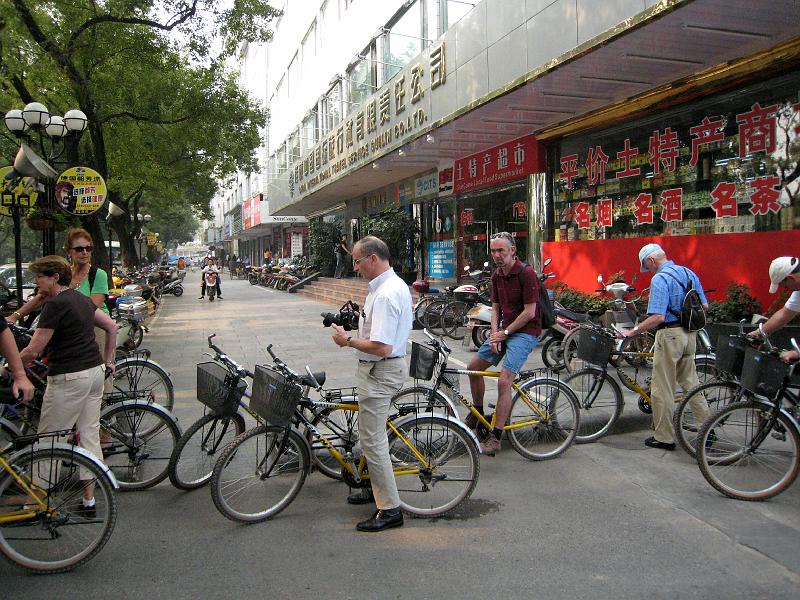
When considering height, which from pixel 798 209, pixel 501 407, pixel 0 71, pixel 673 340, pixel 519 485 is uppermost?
pixel 0 71

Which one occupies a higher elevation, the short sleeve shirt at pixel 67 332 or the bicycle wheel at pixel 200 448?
the short sleeve shirt at pixel 67 332

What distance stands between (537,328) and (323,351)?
5856 millimetres

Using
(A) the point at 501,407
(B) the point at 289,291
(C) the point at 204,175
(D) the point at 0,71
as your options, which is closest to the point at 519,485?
(A) the point at 501,407

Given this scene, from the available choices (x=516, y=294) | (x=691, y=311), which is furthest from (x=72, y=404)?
(x=691, y=311)

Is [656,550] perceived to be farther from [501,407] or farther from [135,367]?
[135,367]

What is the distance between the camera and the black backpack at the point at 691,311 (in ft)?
16.0

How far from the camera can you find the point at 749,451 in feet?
13.5

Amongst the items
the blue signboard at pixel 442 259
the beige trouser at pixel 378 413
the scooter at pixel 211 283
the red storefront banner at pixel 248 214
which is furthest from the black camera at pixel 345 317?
the red storefront banner at pixel 248 214

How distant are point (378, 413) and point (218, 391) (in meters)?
1.19

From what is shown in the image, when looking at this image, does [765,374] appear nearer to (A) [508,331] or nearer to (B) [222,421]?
(A) [508,331]

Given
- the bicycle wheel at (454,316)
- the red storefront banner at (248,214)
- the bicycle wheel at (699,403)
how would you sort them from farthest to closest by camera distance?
the red storefront banner at (248,214), the bicycle wheel at (454,316), the bicycle wheel at (699,403)

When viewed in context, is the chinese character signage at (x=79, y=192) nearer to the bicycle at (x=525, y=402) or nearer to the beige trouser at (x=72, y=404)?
the beige trouser at (x=72, y=404)

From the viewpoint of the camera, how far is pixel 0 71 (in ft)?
36.7

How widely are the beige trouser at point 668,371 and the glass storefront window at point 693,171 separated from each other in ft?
13.0
